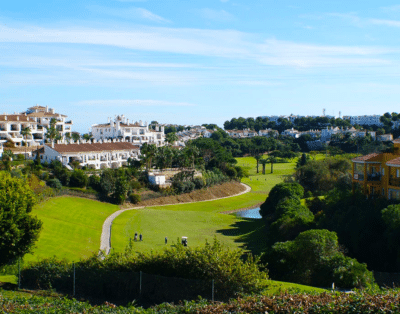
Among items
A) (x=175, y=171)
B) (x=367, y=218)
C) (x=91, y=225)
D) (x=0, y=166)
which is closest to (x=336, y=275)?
(x=367, y=218)

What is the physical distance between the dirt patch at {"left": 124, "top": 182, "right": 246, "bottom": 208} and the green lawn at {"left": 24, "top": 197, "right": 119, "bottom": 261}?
9.28 meters

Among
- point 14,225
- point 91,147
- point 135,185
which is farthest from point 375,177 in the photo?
point 91,147

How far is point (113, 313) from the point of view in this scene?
607 inches

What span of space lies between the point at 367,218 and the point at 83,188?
154 feet

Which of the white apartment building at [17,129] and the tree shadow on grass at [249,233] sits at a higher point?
the white apartment building at [17,129]

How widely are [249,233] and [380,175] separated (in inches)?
683

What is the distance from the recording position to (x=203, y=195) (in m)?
83.4

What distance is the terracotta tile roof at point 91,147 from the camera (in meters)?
82.1

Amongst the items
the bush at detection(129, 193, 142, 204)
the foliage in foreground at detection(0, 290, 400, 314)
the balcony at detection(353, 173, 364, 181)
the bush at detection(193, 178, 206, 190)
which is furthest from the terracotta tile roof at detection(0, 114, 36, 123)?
the foliage in foreground at detection(0, 290, 400, 314)

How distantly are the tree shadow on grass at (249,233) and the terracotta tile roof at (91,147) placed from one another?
123 feet

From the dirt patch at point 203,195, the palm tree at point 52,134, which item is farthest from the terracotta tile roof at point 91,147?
the dirt patch at point 203,195

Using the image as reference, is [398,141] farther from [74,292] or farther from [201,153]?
[201,153]

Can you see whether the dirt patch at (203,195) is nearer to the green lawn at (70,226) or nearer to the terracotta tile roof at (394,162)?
the green lawn at (70,226)

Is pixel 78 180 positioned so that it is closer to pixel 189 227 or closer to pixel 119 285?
pixel 189 227
